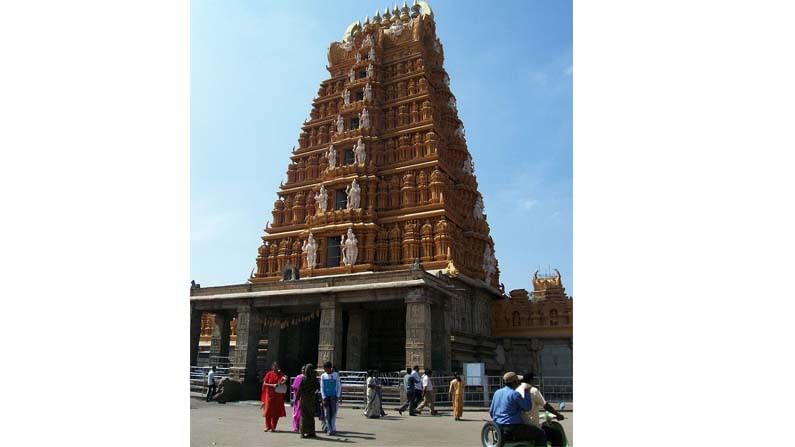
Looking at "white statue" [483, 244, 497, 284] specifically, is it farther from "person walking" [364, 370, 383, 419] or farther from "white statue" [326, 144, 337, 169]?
"person walking" [364, 370, 383, 419]

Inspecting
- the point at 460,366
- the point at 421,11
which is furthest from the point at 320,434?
the point at 421,11

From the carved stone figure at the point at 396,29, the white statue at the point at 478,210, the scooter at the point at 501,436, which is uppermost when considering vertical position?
the carved stone figure at the point at 396,29

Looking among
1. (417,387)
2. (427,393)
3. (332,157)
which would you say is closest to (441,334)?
(427,393)

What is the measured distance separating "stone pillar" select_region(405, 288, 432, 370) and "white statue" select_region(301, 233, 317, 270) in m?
9.36

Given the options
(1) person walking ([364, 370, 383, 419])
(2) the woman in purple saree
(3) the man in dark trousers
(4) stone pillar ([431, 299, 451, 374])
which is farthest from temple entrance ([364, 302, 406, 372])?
(2) the woman in purple saree

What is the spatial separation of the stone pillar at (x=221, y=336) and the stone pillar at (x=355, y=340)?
280 inches

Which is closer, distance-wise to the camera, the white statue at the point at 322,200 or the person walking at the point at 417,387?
the person walking at the point at 417,387

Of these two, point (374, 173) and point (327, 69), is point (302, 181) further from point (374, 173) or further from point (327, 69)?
point (327, 69)

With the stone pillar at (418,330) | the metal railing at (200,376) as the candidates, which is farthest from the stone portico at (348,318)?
the metal railing at (200,376)

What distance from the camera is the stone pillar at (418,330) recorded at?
1858cm

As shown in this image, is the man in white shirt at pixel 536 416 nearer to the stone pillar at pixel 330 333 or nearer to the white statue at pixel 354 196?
the stone pillar at pixel 330 333

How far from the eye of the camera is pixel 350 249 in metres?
26.4

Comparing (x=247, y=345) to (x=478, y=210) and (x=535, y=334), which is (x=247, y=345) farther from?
(x=478, y=210)

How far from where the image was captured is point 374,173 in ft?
94.2
